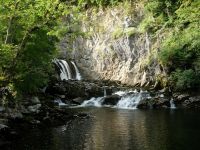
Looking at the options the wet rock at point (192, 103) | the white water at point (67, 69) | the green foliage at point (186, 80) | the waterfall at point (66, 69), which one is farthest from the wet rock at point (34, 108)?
the white water at point (67, 69)

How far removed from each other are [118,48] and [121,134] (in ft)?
90.7

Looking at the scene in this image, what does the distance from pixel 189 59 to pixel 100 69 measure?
13.6 m

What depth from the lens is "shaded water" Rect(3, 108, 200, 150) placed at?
21375 mm

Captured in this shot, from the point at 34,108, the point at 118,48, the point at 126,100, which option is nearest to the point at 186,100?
the point at 126,100

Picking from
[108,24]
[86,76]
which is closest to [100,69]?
[86,76]

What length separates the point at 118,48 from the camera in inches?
2012

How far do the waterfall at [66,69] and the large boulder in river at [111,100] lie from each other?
1091 cm

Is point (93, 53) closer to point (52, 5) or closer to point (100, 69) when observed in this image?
point (100, 69)

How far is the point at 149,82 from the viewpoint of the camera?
4541 cm

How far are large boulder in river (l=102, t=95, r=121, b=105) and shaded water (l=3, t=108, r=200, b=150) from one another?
306 inches

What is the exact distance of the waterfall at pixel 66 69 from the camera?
166 feet

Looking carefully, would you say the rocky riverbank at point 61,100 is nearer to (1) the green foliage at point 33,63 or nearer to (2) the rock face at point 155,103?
(2) the rock face at point 155,103

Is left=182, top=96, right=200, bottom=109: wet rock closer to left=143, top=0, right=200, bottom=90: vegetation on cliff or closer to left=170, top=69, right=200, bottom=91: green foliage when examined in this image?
left=170, top=69, right=200, bottom=91: green foliage

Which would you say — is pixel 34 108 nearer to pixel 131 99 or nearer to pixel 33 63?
pixel 33 63
